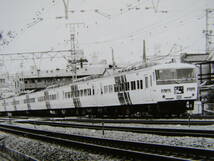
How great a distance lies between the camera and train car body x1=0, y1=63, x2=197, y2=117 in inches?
616

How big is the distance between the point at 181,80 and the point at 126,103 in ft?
13.5

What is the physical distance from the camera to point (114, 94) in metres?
19.8

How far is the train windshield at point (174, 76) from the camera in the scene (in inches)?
619

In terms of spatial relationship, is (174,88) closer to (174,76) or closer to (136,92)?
(174,76)

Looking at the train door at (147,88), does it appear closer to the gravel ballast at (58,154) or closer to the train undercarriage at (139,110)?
the train undercarriage at (139,110)

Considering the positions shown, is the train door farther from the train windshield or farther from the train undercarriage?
the train windshield

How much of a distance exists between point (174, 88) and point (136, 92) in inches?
100

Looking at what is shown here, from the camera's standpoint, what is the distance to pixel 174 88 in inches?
615

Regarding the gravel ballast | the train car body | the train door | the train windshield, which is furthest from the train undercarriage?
the gravel ballast

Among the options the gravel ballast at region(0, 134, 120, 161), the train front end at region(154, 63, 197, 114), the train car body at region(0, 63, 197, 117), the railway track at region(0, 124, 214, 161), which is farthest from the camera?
the train car body at region(0, 63, 197, 117)

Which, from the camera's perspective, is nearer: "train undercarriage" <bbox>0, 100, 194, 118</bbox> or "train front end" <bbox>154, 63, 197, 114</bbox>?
"train front end" <bbox>154, 63, 197, 114</bbox>

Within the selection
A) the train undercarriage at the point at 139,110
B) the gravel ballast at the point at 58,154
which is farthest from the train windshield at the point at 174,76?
the gravel ballast at the point at 58,154

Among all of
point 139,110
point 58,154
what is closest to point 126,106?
point 139,110

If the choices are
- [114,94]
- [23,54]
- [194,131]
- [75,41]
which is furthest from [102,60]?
[194,131]
